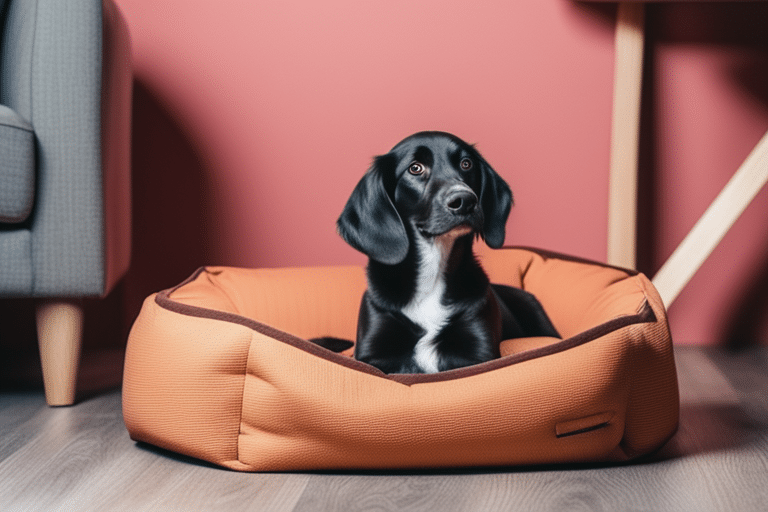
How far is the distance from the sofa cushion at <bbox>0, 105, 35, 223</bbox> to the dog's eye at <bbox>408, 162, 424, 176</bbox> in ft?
2.57

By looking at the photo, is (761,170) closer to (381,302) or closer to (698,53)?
(698,53)

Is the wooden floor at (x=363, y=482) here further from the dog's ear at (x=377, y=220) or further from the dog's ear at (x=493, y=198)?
the dog's ear at (x=493, y=198)

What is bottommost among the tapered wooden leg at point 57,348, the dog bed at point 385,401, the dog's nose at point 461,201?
the tapered wooden leg at point 57,348

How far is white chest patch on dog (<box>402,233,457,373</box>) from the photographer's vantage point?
1.48 m

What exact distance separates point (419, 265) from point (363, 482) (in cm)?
49

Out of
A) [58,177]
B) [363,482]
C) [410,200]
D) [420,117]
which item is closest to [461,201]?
[410,200]

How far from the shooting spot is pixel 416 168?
1.51 m

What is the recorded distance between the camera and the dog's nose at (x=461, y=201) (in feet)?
4.51

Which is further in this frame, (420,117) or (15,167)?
(420,117)

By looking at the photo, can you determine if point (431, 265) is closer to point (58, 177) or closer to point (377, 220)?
point (377, 220)

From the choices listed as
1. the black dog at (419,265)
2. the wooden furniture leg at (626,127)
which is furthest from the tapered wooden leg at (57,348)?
the wooden furniture leg at (626,127)

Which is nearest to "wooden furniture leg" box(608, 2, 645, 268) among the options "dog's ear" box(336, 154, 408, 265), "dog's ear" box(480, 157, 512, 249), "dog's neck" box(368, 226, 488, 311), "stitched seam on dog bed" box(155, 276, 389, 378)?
"dog's ear" box(480, 157, 512, 249)

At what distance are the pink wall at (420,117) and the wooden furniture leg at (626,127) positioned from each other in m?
0.15

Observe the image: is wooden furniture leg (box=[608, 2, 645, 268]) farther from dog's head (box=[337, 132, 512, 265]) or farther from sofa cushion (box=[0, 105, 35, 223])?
sofa cushion (box=[0, 105, 35, 223])
